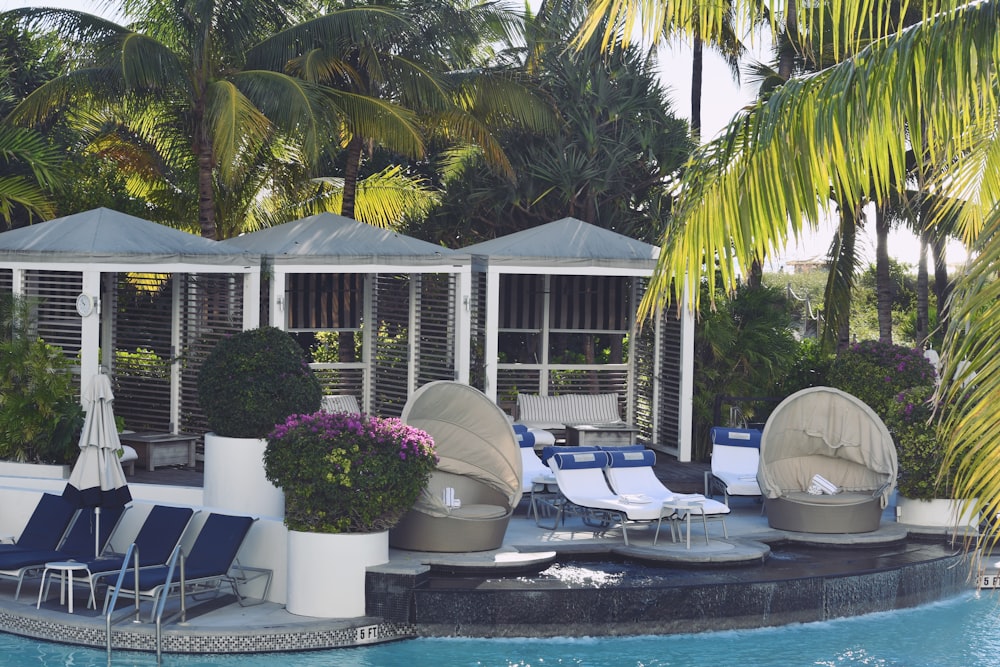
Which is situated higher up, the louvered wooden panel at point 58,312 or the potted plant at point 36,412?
the louvered wooden panel at point 58,312

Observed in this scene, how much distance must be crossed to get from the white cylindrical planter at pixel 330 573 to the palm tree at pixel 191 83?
25.7 ft

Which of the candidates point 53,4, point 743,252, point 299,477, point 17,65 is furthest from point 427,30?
point 743,252

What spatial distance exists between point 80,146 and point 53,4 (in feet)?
9.95

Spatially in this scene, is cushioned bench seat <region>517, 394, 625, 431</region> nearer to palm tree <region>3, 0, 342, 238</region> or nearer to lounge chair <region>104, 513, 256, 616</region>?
palm tree <region>3, 0, 342, 238</region>

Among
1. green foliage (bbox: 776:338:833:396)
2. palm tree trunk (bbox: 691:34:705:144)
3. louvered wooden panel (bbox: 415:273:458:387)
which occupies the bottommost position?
green foliage (bbox: 776:338:833:396)

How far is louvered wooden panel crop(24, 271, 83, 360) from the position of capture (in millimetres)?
14766

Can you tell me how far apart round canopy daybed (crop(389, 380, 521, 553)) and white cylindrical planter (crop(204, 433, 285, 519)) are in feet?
4.09

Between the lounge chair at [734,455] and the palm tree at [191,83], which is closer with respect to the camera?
the lounge chair at [734,455]

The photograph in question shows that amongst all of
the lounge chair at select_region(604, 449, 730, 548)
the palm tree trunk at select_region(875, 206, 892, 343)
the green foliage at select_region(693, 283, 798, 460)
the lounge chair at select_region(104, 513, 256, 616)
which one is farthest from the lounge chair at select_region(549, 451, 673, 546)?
the palm tree trunk at select_region(875, 206, 892, 343)

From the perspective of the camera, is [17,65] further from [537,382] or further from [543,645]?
[543,645]

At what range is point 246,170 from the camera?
21.4 m

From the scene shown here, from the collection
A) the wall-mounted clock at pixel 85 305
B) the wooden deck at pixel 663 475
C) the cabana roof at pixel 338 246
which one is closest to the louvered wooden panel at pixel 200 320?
the cabana roof at pixel 338 246

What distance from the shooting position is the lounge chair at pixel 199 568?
32.8 feet

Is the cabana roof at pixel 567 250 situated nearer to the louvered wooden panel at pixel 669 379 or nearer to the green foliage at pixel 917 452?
the louvered wooden panel at pixel 669 379
